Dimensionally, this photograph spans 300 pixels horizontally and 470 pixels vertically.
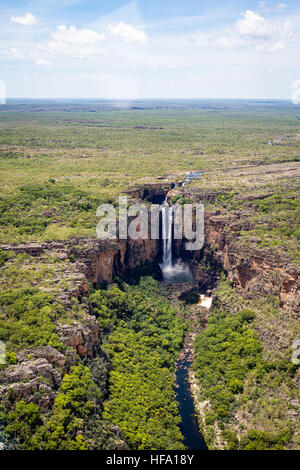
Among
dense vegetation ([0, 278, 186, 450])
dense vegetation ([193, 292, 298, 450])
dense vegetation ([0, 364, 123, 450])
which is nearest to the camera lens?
dense vegetation ([0, 364, 123, 450])

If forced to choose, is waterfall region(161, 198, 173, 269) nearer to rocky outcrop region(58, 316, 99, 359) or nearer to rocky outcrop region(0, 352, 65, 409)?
rocky outcrop region(58, 316, 99, 359)

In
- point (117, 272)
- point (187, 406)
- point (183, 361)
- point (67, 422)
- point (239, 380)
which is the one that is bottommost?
point (187, 406)

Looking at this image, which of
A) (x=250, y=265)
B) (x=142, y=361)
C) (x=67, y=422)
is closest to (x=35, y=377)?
(x=67, y=422)

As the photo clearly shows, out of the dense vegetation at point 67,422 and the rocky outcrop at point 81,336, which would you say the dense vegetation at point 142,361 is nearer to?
the dense vegetation at point 67,422

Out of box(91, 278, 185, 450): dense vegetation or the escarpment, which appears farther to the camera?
box(91, 278, 185, 450): dense vegetation

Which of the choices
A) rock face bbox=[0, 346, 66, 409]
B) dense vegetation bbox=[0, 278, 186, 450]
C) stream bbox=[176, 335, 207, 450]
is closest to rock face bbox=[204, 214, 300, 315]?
dense vegetation bbox=[0, 278, 186, 450]

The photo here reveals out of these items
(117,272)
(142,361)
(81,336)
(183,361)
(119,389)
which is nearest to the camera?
(81,336)

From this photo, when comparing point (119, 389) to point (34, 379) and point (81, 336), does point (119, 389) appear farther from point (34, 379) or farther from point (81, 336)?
point (34, 379)

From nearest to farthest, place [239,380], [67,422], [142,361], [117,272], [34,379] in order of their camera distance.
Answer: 1. [67,422]
2. [34,379]
3. [239,380]
4. [142,361]
5. [117,272]

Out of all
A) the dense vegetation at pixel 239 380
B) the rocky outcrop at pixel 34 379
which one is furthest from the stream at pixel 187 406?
the rocky outcrop at pixel 34 379

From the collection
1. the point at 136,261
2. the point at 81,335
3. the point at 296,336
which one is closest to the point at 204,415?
the point at 296,336
